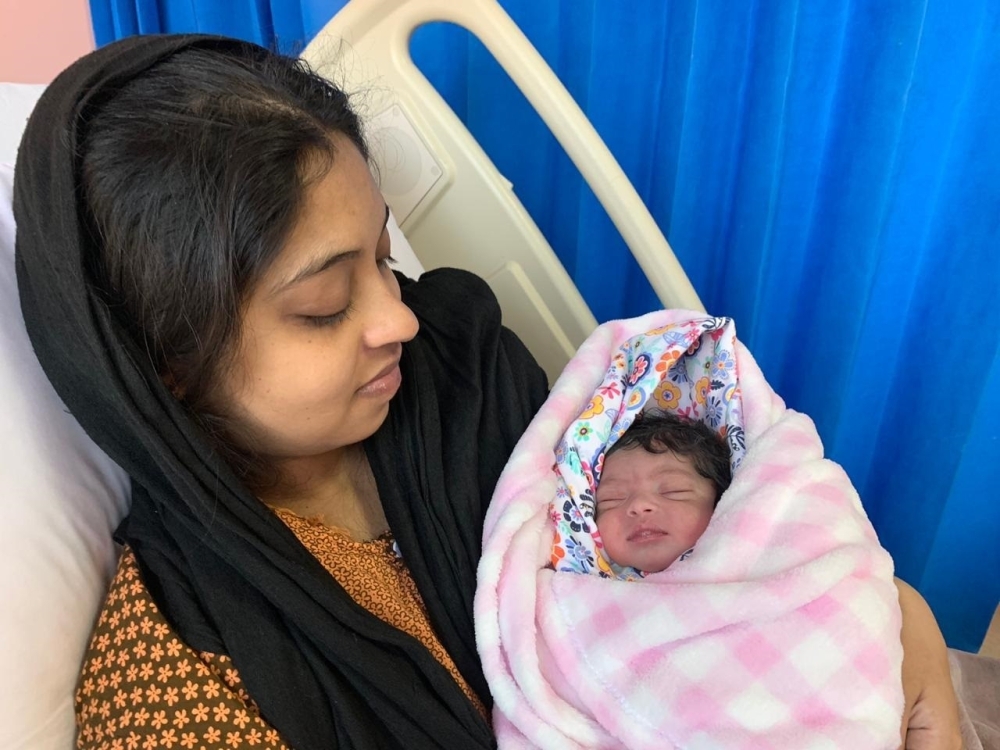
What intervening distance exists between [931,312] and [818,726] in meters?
1.01

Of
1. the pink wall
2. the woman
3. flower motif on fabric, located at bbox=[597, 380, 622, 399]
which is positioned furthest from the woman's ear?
the pink wall

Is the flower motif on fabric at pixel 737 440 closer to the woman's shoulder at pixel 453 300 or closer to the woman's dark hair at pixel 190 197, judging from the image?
the woman's shoulder at pixel 453 300

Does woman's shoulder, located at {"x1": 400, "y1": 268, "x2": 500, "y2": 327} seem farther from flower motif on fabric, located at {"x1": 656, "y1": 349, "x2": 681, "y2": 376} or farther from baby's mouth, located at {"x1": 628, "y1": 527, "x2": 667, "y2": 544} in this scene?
baby's mouth, located at {"x1": 628, "y1": 527, "x2": 667, "y2": 544}

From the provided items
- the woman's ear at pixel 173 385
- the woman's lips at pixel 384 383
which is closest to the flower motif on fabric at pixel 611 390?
the woman's lips at pixel 384 383

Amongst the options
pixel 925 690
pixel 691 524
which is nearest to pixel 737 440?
pixel 691 524

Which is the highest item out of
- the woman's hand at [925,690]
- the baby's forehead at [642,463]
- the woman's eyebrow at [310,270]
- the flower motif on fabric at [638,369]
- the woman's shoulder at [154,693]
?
Answer: the woman's eyebrow at [310,270]

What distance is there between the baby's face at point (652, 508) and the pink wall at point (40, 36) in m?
1.95

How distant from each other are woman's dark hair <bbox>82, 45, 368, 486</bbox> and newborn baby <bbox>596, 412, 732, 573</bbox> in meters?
0.66

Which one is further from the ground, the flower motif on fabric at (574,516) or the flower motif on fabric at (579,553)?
the flower motif on fabric at (574,516)

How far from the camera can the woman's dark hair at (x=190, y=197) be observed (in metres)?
0.91

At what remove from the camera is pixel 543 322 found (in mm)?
1662

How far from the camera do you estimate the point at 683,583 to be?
1093 millimetres

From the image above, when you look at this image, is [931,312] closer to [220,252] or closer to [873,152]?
[873,152]

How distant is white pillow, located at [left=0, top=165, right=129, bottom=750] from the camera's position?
917 millimetres
